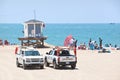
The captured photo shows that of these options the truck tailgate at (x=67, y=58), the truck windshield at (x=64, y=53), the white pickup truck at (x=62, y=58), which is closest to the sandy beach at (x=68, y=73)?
the white pickup truck at (x=62, y=58)

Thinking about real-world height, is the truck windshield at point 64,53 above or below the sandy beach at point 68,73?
above

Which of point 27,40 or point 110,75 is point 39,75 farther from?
point 27,40

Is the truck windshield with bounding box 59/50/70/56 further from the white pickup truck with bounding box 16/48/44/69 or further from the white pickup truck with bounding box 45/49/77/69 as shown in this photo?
the white pickup truck with bounding box 16/48/44/69

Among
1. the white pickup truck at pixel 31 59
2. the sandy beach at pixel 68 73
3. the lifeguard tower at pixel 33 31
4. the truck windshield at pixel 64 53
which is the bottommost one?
the sandy beach at pixel 68 73

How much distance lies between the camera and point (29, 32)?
61781 millimetres

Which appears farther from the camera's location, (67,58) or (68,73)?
(67,58)

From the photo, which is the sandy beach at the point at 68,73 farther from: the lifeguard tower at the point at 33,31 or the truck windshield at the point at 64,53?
the lifeguard tower at the point at 33,31

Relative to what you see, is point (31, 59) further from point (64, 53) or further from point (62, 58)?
point (64, 53)

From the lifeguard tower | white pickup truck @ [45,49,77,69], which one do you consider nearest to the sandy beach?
white pickup truck @ [45,49,77,69]

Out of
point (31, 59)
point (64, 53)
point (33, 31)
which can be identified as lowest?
point (31, 59)

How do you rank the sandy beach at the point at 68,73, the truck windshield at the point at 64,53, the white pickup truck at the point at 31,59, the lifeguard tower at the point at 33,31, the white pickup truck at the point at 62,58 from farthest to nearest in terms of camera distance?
1. the lifeguard tower at the point at 33,31
2. the truck windshield at the point at 64,53
3. the white pickup truck at the point at 62,58
4. the white pickup truck at the point at 31,59
5. the sandy beach at the point at 68,73

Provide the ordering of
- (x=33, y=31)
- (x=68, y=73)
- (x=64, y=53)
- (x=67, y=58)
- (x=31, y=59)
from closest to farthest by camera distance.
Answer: (x=68, y=73), (x=31, y=59), (x=67, y=58), (x=64, y=53), (x=33, y=31)

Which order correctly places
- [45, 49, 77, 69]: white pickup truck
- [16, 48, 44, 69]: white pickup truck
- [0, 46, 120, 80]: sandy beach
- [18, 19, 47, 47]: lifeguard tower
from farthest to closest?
[18, 19, 47, 47]: lifeguard tower → [45, 49, 77, 69]: white pickup truck → [16, 48, 44, 69]: white pickup truck → [0, 46, 120, 80]: sandy beach

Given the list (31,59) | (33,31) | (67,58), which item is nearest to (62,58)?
(67,58)
